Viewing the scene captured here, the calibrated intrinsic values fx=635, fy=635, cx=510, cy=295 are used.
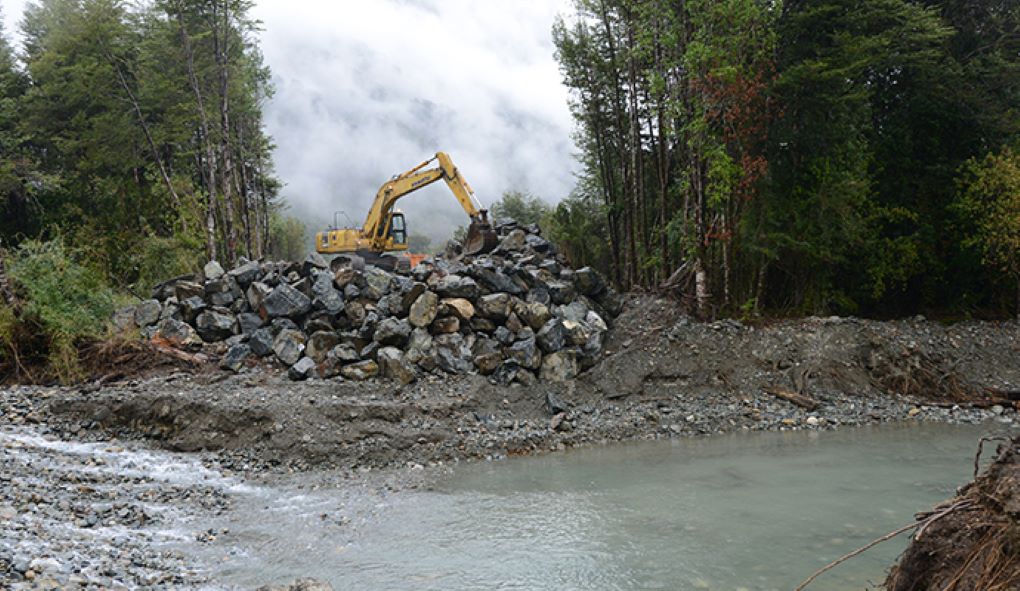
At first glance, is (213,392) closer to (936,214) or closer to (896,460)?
(896,460)

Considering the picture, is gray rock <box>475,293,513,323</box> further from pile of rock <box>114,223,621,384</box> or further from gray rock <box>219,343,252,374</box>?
gray rock <box>219,343,252,374</box>

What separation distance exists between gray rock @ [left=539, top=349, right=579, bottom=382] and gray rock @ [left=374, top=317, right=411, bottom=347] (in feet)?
8.34

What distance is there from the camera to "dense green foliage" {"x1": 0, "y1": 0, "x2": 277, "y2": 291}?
17.0 m

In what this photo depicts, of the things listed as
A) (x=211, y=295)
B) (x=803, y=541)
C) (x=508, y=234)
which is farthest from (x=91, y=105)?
(x=803, y=541)

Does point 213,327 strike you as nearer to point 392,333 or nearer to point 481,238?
point 392,333

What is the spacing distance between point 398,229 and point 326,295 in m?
8.68

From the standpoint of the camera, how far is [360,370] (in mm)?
10766

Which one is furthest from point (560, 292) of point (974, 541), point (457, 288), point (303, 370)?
point (974, 541)

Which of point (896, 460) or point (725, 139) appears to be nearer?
point (896, 460)

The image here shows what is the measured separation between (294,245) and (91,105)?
41271 mm

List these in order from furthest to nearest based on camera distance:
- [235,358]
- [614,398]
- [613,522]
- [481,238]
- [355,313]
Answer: [481,238] < [355,313] < [614,398] < [235,358] < [613,522]

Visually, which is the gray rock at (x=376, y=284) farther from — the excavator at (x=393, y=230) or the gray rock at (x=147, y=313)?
the gray rock at (x=147, y=313)

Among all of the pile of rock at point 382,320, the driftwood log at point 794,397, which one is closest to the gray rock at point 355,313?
the pile of rock at point 382,320

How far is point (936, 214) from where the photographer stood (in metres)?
15.5
